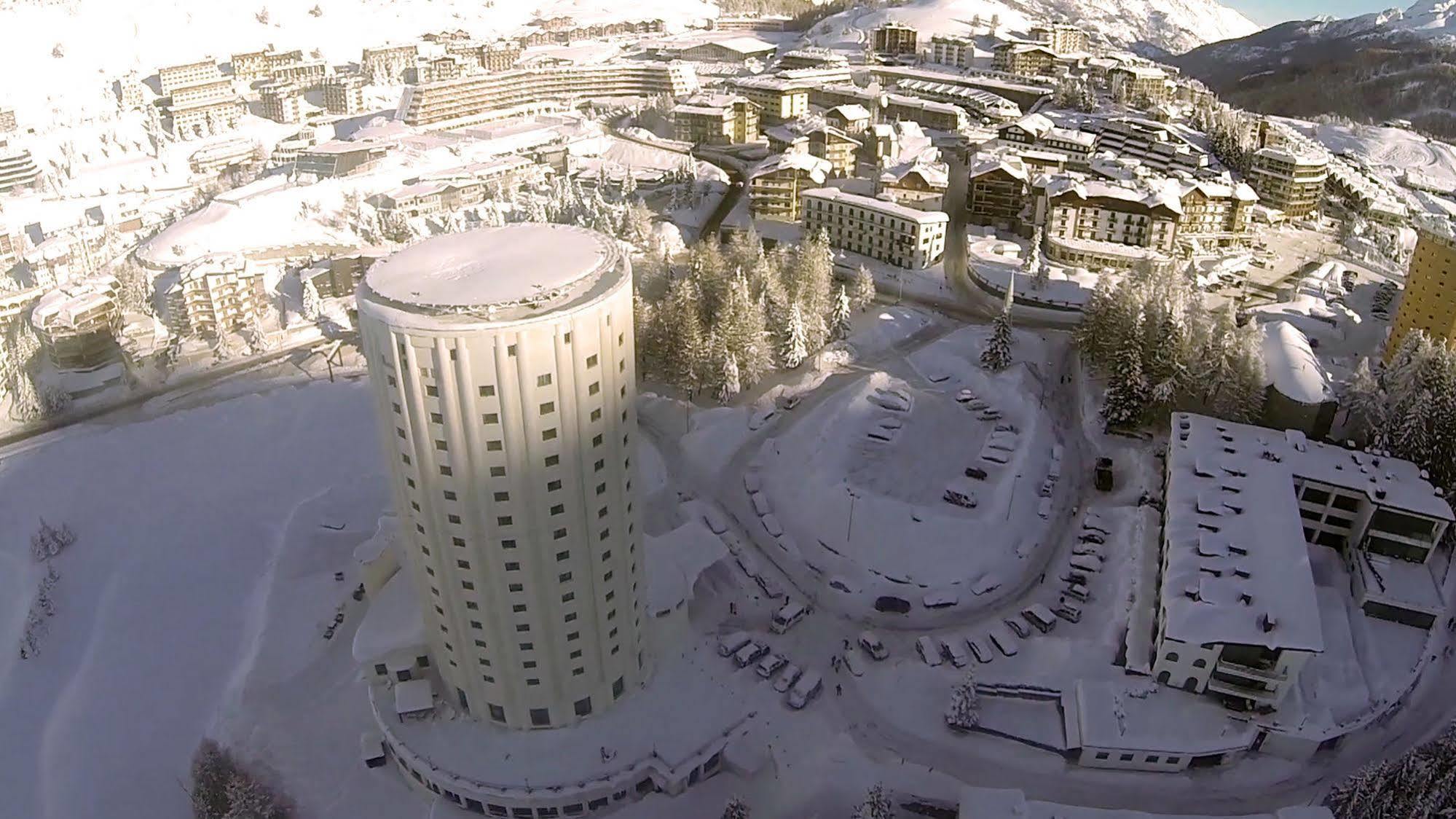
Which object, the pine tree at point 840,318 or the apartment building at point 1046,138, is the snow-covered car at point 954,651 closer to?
the pine tree at point 840,318

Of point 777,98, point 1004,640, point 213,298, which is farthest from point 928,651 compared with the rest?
point 777,98

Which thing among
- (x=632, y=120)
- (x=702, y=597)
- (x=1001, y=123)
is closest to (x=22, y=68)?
(x=632, y=120)

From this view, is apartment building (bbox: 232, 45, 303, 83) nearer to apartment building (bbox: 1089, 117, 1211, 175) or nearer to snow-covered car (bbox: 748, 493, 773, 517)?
apartment building (bbox: 1089, 117, 1211, 175)

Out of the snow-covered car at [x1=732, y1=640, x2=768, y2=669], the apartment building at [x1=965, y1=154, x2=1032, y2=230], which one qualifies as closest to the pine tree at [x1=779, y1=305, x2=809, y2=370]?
the snow-covered car at [x1=732, y1=640, x2=768, y2=669]

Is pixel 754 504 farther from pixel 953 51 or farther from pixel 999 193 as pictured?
pixel 953 51

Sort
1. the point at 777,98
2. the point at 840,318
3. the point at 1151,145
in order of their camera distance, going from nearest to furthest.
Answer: the point at 840,318 < the point at 1151,145 < the point at 777,98

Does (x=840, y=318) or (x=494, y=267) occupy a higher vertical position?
(x=494, y=267)
